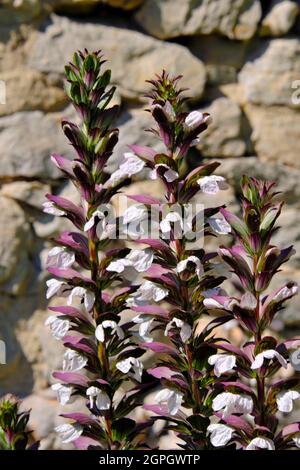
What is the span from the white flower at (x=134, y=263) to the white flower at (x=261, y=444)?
27 cm

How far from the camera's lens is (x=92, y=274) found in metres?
1.32

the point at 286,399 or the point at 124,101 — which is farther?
the point at 124,101

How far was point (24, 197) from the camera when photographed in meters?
2.65

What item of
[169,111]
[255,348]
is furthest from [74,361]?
[169,111]

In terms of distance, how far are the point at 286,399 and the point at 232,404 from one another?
76 mm

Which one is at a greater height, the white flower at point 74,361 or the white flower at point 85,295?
the white flower at point 85,295

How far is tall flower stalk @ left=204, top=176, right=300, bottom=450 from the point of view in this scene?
1.19 m

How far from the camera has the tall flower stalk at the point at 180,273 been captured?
1246mm

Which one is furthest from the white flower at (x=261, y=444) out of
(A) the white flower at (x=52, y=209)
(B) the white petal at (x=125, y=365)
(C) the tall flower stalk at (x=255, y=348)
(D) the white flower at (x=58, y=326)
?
(A) the white flower at (x=52, y=209)

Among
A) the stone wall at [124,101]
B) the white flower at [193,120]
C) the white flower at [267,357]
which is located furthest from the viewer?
the stone wall at [124,101]

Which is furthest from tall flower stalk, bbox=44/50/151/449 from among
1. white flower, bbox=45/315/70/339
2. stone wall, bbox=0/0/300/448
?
stone wall, bbox=0/0/300/448

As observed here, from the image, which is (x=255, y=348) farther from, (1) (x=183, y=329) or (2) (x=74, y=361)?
(2) (x=74, y=361)

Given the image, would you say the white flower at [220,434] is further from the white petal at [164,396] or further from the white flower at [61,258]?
the white flower at [61,258]
